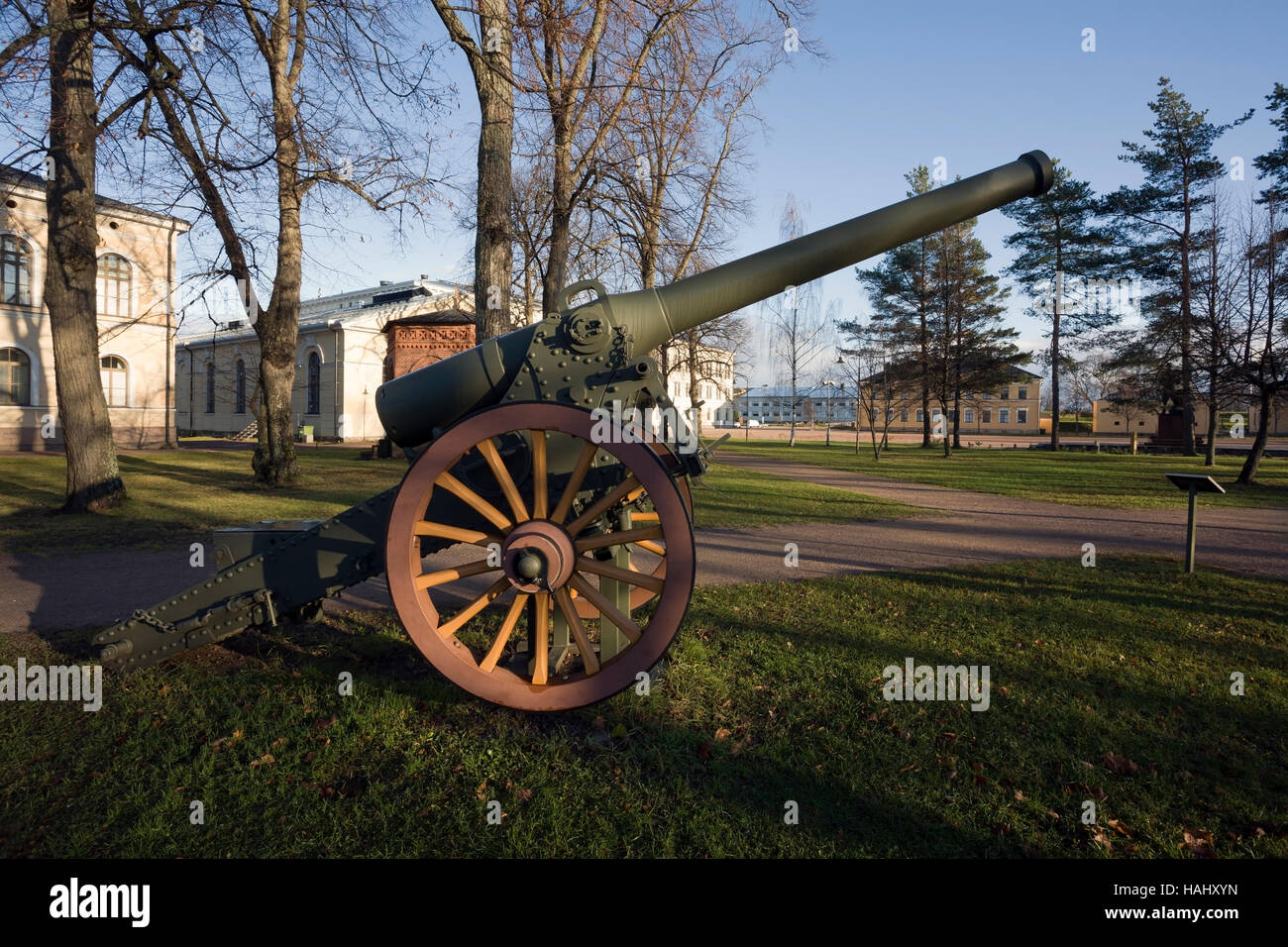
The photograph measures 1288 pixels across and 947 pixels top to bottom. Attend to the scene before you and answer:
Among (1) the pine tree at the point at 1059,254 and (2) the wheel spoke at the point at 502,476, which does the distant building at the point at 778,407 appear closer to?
(1) the pine tree at the point at 1059,254

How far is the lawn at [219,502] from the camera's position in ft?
29.2

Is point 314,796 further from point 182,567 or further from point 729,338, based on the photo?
point 729,338

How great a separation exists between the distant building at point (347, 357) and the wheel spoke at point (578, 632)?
21826 mm

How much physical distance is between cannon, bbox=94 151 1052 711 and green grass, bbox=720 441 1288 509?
13.0 meters

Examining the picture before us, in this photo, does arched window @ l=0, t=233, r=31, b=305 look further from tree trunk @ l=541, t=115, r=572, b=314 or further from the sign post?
the sign post

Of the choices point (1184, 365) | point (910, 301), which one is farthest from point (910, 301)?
point (1184, 365)

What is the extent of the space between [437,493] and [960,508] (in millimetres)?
11895

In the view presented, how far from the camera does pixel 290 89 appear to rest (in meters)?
13.0

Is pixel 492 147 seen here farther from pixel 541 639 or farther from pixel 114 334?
pixel 114 334

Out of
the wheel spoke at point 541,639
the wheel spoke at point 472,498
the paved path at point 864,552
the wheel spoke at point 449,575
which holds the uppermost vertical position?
the wheel spoke at point 472,498

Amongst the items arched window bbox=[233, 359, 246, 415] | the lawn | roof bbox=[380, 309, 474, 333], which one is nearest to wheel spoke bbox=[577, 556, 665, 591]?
the lawn

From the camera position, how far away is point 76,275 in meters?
10.2

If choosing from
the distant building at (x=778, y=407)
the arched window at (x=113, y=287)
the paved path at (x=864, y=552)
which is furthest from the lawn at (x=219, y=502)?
the distant building at (x=778, y=407)

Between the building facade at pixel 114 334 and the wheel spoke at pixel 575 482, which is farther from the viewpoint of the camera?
the building facade at pixel 114 334
